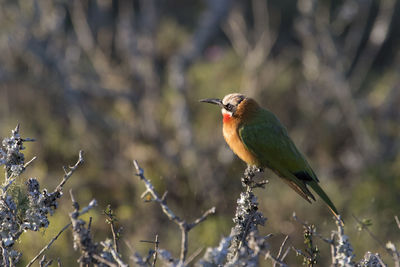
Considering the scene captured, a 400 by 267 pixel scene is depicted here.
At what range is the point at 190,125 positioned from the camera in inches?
229

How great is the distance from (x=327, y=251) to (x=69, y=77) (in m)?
3.61

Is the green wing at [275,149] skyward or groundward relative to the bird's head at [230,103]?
groundward

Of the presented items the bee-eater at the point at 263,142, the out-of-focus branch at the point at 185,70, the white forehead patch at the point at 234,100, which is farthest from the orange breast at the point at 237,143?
the out-of-focus branch at the point at 185,70

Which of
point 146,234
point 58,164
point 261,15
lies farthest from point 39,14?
point 261,15

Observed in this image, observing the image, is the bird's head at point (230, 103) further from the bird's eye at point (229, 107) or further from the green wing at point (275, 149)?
the green wing at point (275, 149)

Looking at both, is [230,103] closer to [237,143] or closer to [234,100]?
[234,100]

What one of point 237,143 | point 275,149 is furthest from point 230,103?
point 275,149

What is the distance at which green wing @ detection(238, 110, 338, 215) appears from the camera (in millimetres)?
3168

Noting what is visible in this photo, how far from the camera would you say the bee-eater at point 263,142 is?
3180mm

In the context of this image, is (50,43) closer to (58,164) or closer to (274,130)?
(58,164)

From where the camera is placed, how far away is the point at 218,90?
299 inches

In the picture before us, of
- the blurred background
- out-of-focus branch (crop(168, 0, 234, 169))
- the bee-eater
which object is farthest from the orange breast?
out-of-focus branch (crop(168, 0, 234, 169))

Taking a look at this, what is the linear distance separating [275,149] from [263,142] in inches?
3.3

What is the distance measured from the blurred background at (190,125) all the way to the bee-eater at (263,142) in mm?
1277
